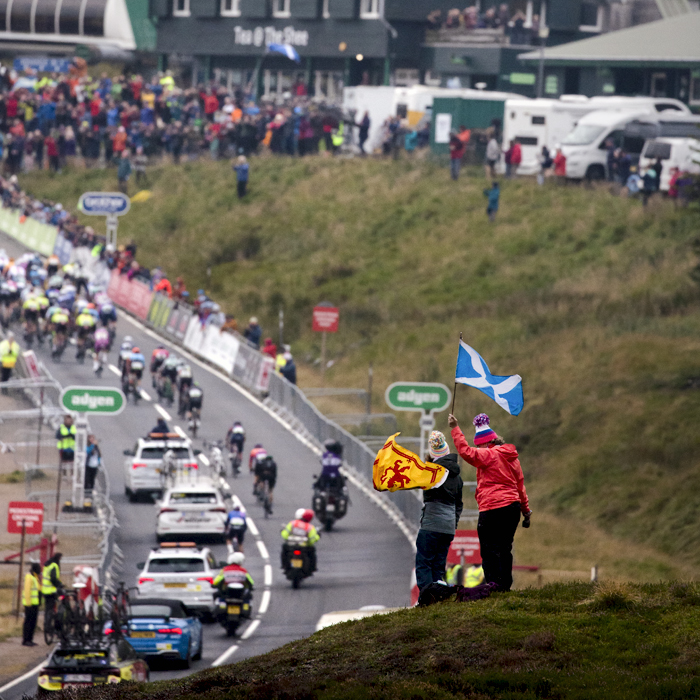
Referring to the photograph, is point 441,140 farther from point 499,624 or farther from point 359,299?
point 499,624

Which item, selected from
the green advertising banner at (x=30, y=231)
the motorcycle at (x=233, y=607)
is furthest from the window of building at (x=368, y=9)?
the motorcycle at (x=233, y=607)

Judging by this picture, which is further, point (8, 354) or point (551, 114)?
point (551, 114)

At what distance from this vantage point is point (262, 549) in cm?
3048

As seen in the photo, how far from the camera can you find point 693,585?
→ 46.3ft

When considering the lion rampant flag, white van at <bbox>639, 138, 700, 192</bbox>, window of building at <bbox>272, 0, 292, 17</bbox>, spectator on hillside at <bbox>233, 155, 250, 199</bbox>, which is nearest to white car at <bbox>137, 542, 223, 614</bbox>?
the lion rampant flag

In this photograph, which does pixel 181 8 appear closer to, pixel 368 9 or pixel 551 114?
pixel 368 9

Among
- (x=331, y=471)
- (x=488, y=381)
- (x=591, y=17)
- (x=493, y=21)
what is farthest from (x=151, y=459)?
(x=591, y=17)

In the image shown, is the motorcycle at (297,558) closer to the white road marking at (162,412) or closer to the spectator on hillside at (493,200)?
the white road marking at (162,412)

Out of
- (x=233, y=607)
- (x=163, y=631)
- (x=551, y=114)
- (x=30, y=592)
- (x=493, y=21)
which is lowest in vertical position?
(x=233, y=607)

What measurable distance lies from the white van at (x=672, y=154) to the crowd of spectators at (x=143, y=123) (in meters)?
14.0

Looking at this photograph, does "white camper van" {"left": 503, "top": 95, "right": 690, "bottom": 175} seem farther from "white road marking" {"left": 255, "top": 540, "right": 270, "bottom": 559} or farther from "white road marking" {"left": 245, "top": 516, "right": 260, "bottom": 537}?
"white road marking" {"left": 255, "top": 540, "right": 270, "bottom": 559}

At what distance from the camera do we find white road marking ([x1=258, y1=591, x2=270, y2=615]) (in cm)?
2631

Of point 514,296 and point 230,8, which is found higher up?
point 230,8

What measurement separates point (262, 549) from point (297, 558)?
10.8 ft
